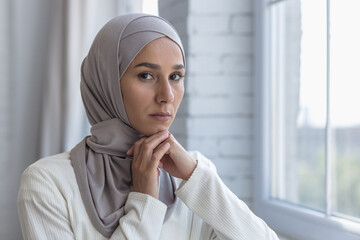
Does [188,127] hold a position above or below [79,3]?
below

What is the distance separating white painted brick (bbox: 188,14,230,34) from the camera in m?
2.20

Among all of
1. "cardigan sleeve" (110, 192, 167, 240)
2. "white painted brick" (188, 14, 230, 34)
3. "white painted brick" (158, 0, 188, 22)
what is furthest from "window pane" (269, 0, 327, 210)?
"cardigan sleeve" (110, 192, 167, 240)

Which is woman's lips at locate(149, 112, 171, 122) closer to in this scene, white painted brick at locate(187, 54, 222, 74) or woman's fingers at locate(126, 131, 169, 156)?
woman's fingers at locate(126, 131, 169, 156)

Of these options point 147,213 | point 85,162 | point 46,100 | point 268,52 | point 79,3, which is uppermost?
point 79,3

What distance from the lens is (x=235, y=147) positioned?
2.30 meters

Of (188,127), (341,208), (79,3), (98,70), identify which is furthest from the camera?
(79,3)

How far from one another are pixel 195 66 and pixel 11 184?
1.05 meters

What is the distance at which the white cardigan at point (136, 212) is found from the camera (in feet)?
4.52

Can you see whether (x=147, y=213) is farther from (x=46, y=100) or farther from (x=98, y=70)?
(x=46, y=100)

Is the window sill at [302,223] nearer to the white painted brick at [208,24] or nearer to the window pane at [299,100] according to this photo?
the window pane at [299,100]

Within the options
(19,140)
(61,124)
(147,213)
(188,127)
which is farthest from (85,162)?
(19,140)

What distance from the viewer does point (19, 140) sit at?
2.50 meters

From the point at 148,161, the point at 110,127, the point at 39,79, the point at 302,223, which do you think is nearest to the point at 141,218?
the point at 148,161

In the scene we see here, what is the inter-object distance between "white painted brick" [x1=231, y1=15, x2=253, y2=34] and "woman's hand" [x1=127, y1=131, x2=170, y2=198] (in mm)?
952
